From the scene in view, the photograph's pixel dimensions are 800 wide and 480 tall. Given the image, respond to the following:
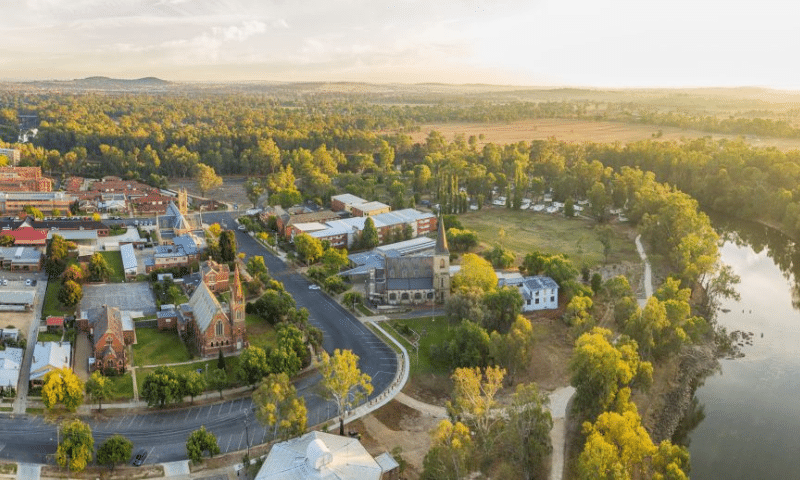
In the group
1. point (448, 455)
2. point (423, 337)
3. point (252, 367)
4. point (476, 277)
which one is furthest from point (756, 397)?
point (252, 367)

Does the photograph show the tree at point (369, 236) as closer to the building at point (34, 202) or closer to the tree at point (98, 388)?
Answer: the tree at point (98, 388)

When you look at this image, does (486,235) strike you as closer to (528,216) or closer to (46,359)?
(528,216)

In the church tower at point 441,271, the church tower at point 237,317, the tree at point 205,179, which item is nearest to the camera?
the church tower at point 237,317

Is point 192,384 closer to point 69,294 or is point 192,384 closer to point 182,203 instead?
point 69,294

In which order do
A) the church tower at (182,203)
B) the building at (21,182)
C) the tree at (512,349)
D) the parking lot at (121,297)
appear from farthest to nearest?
the building at (21,182)
the church tower at (182,203)
the parking lot at (121,297)
the tree at (512,349)

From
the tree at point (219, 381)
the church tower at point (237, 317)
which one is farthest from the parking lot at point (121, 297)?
the tree at point (219, 381)

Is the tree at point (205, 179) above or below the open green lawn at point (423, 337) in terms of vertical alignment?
above
